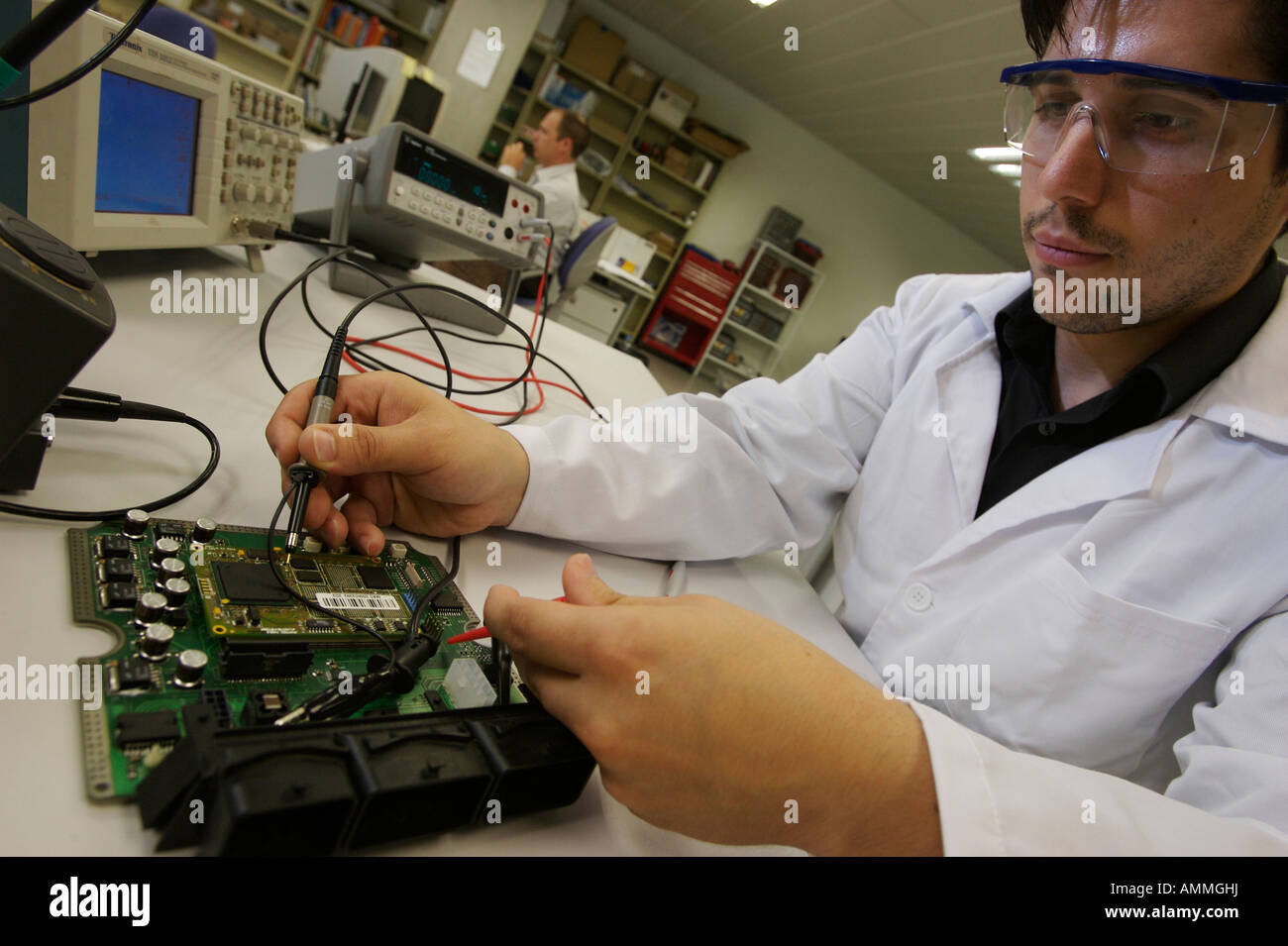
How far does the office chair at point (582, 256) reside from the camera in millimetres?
3760

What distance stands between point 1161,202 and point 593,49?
6.48 meters

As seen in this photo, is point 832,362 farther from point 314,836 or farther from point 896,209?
point 896,209

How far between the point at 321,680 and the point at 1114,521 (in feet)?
2.70

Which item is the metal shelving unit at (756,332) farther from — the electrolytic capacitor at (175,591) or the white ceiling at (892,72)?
the electrolytic capacitor at (175,591)

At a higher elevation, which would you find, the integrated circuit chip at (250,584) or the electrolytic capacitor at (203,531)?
the electrolytic capacitor at (203,531)

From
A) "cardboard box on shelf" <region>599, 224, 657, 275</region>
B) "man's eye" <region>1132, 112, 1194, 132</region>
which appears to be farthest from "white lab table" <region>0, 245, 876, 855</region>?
"cardboard box on shelf" <region>599, 224, 657, 275</region>

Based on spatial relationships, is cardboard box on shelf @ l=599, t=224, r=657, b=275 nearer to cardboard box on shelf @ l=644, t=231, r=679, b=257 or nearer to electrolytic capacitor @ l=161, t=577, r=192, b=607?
cardboard box on shelf @ l=644, t=231, r=679, b=257

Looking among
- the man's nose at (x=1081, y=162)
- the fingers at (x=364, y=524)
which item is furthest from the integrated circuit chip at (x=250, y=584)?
the man's nose at (x=1081, y=162)

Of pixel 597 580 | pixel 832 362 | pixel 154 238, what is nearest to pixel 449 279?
pixel 154 238

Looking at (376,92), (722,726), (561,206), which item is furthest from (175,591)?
(561,206)

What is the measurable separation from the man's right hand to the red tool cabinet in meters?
6.79
